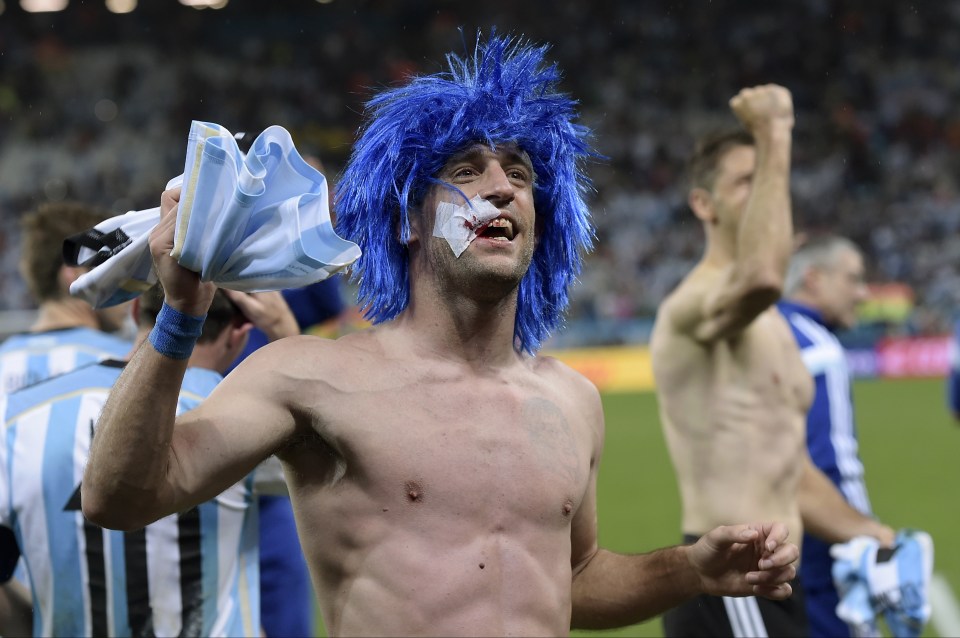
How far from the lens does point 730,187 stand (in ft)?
15.9

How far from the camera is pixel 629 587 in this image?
286 centimetres

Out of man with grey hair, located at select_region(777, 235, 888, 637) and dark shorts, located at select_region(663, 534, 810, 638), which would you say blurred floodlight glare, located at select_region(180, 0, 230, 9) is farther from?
dark shorts, located at select_region(663, 534, 810, 638)

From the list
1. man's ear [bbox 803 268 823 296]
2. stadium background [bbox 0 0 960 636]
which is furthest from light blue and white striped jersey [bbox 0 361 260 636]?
stadium background [bbox 0 0 960 636]

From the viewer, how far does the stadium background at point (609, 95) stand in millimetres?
26703

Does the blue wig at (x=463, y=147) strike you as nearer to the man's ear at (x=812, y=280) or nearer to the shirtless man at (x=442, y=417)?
the shirtless man at (x=442, y=417)

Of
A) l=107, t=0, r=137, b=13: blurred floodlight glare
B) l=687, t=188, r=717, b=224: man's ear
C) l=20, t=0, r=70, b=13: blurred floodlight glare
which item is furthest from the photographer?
l=107, t=0, r=137, b=13: blurred floodlight glare

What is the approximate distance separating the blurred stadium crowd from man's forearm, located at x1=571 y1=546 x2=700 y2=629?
23.3 meters

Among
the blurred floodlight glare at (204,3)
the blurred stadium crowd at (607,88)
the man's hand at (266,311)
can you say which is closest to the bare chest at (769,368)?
the man's hand at (266,311)

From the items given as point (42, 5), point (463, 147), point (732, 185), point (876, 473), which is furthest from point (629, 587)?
point (42, 5)

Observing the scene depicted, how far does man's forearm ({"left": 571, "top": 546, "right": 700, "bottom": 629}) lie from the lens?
278cm

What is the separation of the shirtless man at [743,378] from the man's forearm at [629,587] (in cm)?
152

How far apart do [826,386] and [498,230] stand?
3.22 metres

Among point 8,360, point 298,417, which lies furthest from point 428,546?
point 8,360

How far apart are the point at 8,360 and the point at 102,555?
2333 mm
